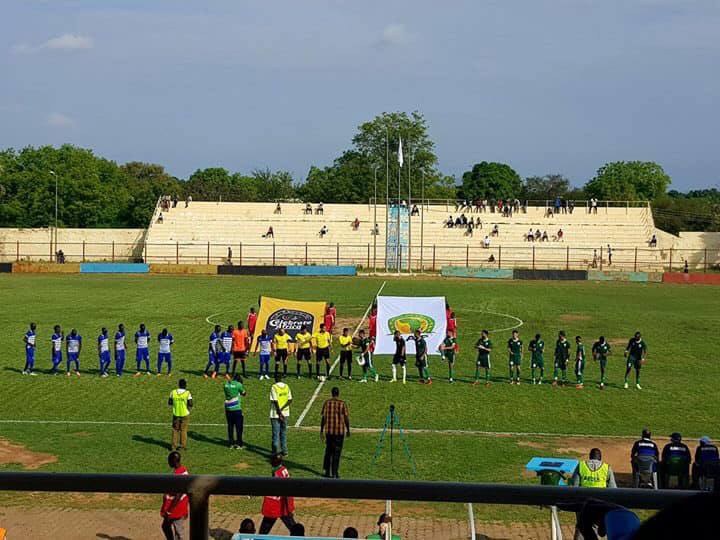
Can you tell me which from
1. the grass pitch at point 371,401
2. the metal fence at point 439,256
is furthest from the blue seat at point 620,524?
the metal fence at point 439,256

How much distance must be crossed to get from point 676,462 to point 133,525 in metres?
12.6

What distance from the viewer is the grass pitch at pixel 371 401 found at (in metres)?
18.7

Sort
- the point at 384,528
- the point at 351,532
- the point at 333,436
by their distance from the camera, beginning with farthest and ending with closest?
the point at 333,436
the point at 351,532
the point at 384,528

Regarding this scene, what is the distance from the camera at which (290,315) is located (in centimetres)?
2886

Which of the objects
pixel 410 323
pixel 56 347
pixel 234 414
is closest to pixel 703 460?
pixel 234 414

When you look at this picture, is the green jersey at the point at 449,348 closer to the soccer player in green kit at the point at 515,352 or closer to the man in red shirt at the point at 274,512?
the soccer player in green kit at the point at 515,352

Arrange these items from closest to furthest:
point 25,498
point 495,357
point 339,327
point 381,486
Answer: point 381,486 < point 25,498 < point 495,357 < point 339,327

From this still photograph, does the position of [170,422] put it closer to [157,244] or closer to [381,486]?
[381,486]

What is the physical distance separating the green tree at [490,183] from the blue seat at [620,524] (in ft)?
466

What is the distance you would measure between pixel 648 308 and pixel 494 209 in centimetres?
4101

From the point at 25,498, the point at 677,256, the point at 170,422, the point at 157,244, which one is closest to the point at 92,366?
the point at 170,422

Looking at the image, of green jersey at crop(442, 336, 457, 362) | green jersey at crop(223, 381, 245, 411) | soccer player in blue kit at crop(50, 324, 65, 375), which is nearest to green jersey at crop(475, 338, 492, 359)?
green jersey at crop(442, 336, 457, 362)

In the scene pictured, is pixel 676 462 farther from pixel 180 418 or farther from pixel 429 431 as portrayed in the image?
pixel 180 418

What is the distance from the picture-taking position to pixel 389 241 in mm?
81750
